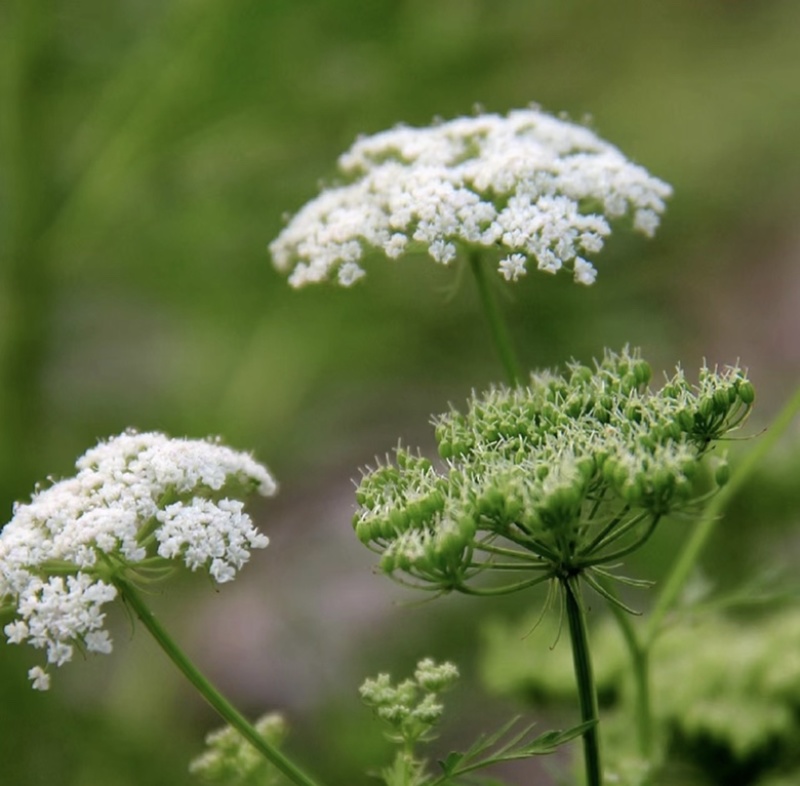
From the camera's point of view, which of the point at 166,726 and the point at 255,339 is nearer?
the point at 166,726

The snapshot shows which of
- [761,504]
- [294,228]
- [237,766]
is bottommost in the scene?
[237,766]

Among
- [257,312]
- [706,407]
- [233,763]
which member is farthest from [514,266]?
[257,312]

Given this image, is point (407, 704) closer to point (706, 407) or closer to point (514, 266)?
point (706, 407)

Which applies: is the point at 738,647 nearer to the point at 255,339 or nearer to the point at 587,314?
the point at 587,314

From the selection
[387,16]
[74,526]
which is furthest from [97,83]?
[74,526]

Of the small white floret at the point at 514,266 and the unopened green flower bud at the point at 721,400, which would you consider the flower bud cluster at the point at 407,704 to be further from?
the small white floret at the point at 514,266

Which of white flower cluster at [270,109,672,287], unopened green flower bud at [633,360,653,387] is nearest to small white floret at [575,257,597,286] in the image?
white flower cluster at [270,109,672,287]
